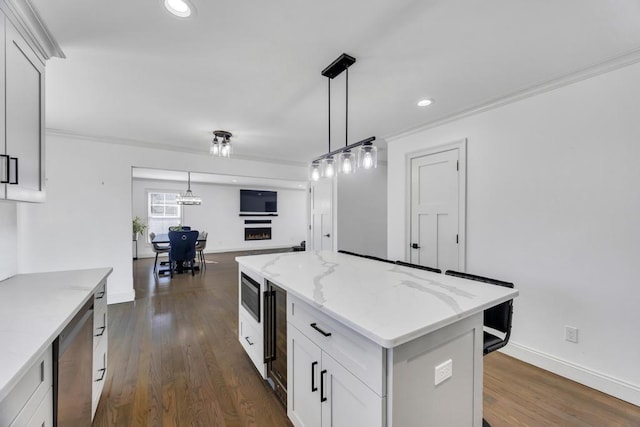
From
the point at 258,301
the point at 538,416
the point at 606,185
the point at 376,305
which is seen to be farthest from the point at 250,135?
the point at 538,416

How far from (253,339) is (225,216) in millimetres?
7439

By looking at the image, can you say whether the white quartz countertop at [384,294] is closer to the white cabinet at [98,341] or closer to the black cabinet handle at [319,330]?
the black cabinet handle at [319,330]

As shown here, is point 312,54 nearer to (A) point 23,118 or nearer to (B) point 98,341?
(A) point 23,118

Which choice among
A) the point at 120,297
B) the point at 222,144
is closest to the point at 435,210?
the point at 222,144

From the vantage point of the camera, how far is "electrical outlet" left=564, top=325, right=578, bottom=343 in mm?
2111

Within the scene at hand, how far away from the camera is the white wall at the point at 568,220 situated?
6.21ft

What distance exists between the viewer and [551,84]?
2.18 m

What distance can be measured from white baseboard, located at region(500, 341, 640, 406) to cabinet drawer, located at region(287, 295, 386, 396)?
2.16 metres

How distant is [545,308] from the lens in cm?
227

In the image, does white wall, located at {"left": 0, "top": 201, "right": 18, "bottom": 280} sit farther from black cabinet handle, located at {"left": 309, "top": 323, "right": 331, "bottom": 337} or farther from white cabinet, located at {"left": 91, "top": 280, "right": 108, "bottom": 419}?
black cabinet handle, located at {"left": 309, "top": 323, "right": 331, "bottom": 337}

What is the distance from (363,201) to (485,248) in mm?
2731

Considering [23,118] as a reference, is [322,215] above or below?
below

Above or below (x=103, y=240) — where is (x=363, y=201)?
above

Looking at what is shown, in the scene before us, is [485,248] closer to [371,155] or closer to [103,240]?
[371,155]
